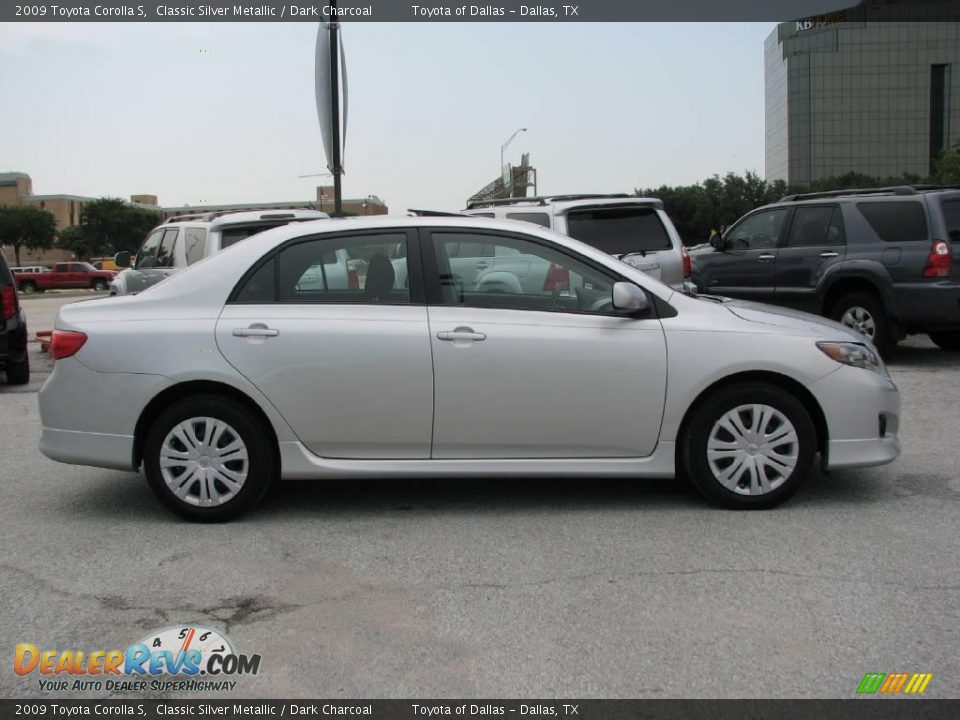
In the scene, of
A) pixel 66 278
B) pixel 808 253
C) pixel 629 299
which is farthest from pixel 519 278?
pixel 66 278

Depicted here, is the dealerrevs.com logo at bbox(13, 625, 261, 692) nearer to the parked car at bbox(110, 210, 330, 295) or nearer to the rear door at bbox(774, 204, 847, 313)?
the parked car at bbox(110, 210, 330, 295)

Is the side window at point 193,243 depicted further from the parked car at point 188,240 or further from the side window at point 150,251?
the side window at point 150,251

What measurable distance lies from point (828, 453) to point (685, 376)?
0.90 m

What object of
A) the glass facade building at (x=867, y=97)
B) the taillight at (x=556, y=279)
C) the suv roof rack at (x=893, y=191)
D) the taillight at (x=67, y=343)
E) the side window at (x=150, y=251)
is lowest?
the taillight at (x=67, y=343)

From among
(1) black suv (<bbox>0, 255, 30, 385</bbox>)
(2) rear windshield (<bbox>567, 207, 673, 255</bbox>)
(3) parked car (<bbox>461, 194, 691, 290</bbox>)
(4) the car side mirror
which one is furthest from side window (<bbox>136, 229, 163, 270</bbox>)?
(4) the car side mirror

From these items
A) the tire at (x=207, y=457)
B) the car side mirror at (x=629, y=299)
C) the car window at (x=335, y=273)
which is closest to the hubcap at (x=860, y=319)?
the car side mirror at (x=629, y=299)

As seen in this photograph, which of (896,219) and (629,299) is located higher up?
(896,219)

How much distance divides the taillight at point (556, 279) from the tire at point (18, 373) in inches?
310

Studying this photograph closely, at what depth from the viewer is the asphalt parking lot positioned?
3361 millimetres

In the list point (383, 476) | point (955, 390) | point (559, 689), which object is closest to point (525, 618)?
point (559, 689)

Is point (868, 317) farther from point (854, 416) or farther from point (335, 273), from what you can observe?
point (335, 273)

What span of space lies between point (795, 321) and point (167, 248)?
898 centimetres

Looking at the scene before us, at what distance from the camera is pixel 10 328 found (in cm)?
1060

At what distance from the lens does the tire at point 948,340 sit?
12.2 metres
